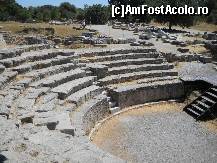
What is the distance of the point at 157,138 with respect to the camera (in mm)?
13523

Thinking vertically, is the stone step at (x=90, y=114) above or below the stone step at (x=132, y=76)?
below

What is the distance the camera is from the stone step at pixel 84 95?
46.5 ft

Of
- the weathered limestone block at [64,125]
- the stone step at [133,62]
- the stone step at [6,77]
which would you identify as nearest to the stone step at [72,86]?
the stone step at [6,77]

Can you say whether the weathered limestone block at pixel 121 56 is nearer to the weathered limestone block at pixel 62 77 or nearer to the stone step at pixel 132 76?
the stone step at pixel 132 76

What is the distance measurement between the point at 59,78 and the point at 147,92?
431 centimetres

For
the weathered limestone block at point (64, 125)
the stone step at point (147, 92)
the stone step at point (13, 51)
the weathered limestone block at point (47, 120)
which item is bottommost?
the stone step at point (147, 92)

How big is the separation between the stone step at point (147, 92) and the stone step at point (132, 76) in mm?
661

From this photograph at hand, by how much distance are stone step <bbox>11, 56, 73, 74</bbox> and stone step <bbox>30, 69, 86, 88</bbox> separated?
880 millimetres

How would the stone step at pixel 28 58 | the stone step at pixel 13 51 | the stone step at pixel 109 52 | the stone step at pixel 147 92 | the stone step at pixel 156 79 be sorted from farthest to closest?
the stone step at pixel 109 52, the stone step at pixel 156 79, the stone step at pixel 147 92, the stone step at pixel 13 51, the stone step at pixel 28 58

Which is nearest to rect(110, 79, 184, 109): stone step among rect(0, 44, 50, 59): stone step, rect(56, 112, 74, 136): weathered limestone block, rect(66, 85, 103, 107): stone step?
rect(66, 85, 103, 107): stone step

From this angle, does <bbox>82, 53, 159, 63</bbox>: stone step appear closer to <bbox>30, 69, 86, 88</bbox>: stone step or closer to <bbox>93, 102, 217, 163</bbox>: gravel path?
<bbox>30, 69, 86, 88</bbox>: stone step

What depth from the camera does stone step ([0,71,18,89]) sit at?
13.5 m

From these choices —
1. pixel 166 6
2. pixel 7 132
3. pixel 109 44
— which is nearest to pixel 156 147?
pixel 7 132

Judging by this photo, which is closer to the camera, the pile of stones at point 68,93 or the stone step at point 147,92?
the pile of stones at point 68,93
